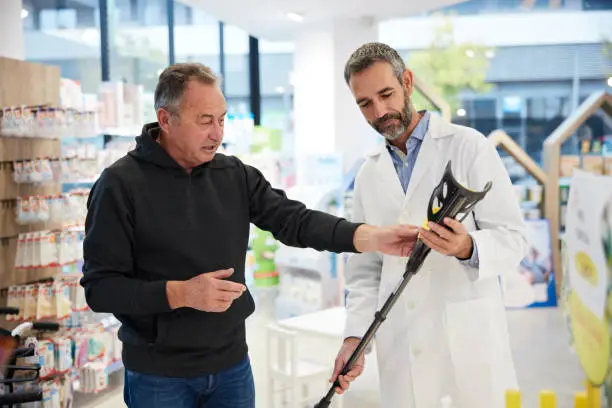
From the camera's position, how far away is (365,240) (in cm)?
191

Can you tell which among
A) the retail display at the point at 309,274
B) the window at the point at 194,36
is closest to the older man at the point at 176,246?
the retail display at the point at 309,274

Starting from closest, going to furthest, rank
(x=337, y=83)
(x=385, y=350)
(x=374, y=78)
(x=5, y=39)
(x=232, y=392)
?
1. (x=232, y=392)
2. (x=374, y=78)
3. (x=385, y=350)
4. (x=5, y=39)
5. (x=337, y=83)

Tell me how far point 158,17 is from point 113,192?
8.04 metres

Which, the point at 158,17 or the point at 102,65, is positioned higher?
the point at 158,17

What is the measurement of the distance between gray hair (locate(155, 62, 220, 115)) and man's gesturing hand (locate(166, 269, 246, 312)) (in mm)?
458

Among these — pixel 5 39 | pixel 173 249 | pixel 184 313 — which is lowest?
pixel 184 313

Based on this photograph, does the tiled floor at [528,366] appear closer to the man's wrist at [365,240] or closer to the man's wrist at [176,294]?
the man's wrist at [365,240]

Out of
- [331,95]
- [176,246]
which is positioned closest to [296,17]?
[331,95]

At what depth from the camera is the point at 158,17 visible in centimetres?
922

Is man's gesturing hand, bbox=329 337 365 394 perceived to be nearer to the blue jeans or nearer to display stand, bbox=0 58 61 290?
the blue jeans

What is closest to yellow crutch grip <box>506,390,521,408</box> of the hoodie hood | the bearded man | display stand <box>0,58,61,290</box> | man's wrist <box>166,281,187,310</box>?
the bearded man

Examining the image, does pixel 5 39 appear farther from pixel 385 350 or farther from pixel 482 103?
pixel 482 103

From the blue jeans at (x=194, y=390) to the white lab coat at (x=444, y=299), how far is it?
45cm

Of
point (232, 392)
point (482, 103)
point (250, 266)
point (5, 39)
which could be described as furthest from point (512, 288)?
point (232, 392)
